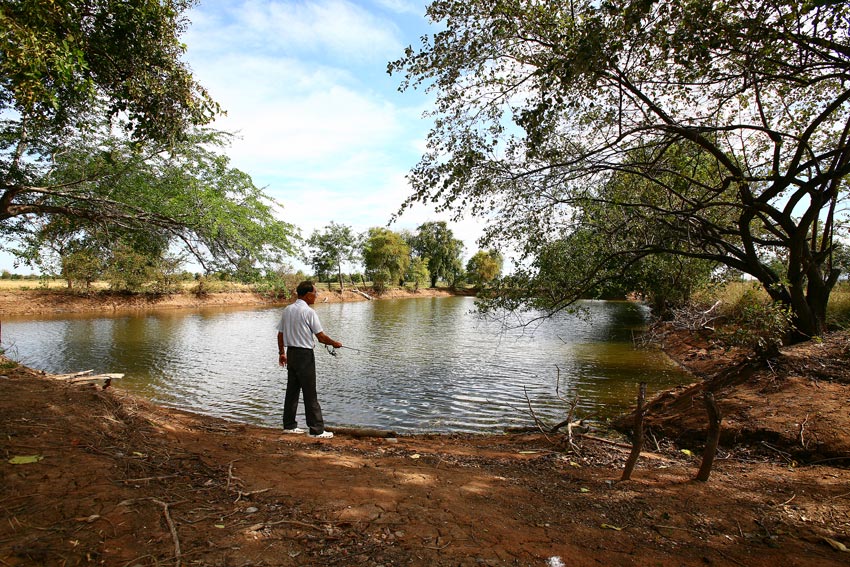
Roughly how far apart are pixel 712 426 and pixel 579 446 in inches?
78.1

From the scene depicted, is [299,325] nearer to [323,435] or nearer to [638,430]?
[323,435]

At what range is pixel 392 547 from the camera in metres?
3.04

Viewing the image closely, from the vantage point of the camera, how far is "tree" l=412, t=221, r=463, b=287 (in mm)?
79000

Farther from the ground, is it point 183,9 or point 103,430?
point 183,9

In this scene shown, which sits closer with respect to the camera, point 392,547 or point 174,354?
point 392,547

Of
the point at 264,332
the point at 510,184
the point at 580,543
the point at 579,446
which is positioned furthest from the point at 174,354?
the point at 580,543

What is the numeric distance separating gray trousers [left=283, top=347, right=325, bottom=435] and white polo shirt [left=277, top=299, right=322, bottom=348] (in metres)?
0.10

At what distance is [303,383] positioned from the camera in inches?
252

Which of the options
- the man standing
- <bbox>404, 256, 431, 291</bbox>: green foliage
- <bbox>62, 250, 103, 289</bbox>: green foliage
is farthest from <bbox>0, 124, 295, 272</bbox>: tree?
<bbox>404, 256, 431, 291</bbox>: green foliage

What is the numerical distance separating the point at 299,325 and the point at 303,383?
846mm

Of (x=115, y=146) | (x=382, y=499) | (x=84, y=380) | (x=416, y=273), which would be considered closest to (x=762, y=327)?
(x=382, y=499)

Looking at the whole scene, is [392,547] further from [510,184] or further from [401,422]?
[510,184]

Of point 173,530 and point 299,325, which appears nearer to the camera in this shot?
point 173,530

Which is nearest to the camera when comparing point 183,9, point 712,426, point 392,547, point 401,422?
point 392,547
